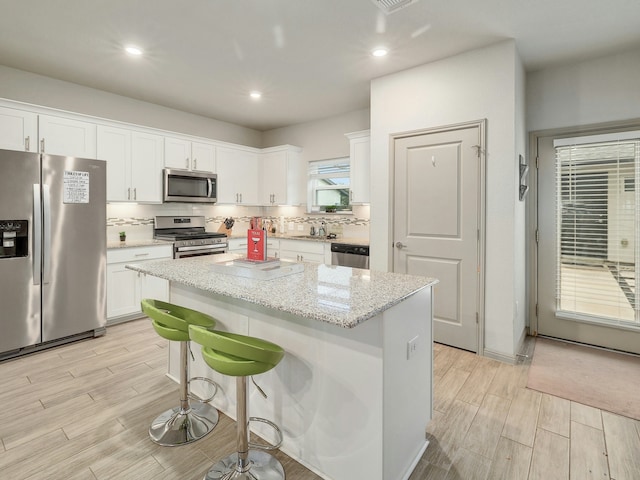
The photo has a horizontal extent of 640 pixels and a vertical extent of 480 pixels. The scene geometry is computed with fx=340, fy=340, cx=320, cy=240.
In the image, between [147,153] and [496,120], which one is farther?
[147,153]

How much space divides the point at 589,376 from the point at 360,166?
3136 mm

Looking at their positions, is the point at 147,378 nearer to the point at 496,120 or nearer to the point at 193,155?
the point at 193,155

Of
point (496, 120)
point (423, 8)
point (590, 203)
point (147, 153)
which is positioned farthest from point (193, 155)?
point (590, 203)

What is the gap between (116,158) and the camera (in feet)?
13.1

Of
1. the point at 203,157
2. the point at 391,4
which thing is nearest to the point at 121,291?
the point at 203,157

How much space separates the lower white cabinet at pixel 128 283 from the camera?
3.80 metres

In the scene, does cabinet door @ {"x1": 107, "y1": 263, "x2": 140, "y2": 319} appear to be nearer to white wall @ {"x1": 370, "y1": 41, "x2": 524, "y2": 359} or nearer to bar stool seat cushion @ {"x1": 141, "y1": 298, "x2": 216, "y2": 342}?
bar stool seat cushion @ {"x1": 141, "y1": 298, "x2": 216, "y2": 342}

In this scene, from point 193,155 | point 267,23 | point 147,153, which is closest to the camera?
point 267,23

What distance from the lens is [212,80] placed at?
379 cm

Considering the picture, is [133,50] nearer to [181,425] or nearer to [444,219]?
[181,425]

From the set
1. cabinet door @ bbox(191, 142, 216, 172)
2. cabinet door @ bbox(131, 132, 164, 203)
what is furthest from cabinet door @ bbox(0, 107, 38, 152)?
cabinet door @ bbox(191, 142, 216, 172)

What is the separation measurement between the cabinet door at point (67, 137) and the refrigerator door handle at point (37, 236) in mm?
633

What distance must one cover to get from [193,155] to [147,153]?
0.64 meters

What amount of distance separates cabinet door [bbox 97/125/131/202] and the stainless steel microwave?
0.47m
